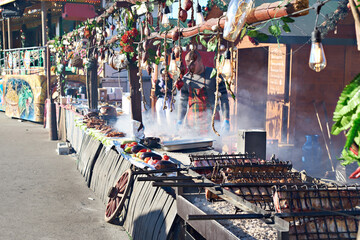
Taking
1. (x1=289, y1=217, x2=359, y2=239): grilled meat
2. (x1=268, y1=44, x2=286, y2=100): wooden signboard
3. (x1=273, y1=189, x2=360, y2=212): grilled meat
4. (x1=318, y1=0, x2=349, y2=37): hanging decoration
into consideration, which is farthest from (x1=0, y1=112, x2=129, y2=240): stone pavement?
(x1=318, y1=0, x2=349, y2=37): hanging decoration

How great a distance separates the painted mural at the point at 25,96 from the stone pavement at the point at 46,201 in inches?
285

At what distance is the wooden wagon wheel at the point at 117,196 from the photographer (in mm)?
7523

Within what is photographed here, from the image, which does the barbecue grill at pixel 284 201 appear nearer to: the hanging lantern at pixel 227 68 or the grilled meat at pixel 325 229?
the grilled meat at pixel 325 229

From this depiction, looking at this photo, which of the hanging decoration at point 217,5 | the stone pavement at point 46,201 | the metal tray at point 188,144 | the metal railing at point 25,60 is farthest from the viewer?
the metal railing at point 25,60

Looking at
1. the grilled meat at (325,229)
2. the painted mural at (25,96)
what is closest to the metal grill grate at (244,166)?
the grilled meat at (325,229)

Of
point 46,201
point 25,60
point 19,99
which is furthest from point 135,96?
point 25,60

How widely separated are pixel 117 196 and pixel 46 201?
213 centimetres

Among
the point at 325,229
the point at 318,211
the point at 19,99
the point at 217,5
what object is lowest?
the point at 19,99

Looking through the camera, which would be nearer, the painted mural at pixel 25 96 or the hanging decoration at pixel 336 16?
the hanging decoration at pixel 336 16

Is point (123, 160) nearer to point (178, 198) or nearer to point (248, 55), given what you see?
point (178, 198)

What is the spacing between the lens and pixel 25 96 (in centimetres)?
2341

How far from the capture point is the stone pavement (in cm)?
752

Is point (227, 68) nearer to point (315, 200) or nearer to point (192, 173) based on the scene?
point (192, 173)

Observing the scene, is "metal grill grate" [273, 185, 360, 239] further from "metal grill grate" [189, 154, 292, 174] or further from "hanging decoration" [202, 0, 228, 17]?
"hanging decoration" [202, 0, 228, 17]
